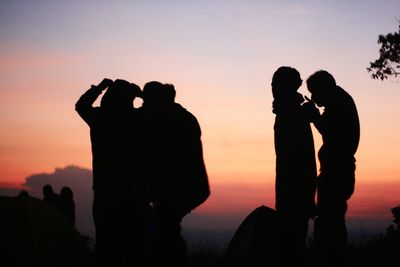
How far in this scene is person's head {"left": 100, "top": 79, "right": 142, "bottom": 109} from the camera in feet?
20.0

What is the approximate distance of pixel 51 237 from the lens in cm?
862

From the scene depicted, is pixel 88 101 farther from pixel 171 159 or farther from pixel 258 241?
pixel 258 241

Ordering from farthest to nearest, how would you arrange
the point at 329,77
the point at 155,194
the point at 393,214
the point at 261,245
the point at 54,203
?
1. the point at 54,203
2. the point at 393,214
3. the point at 261,245
4. the point at 329,77
5. the point at 155,194

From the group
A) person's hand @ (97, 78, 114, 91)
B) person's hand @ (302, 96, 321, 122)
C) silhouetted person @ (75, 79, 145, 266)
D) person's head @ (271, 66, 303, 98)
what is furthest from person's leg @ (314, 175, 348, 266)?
person's hand @ (97, 78, 114, 91)

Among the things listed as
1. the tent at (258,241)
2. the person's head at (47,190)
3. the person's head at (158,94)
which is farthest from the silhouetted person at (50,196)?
the person's head at (158,94)

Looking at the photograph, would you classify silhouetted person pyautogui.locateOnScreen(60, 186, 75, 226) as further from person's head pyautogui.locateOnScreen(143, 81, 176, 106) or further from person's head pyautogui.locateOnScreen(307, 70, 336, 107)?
person's head pyautogui.locateOnScreen(307, 70, 336, 107)

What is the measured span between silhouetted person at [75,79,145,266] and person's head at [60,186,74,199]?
27.1 feet

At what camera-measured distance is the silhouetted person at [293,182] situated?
5785 mm

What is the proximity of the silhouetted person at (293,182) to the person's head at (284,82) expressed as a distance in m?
0.20

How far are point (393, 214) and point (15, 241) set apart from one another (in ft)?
27.8

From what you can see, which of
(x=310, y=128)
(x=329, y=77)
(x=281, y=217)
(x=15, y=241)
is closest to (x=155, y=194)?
(x=281, y=217)

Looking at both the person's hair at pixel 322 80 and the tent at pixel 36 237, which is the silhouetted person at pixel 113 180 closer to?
the person's hair at pixel 322 80

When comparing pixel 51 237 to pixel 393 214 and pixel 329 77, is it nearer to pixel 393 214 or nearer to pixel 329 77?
pixel 329 77

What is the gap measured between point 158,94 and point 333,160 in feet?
6.77
